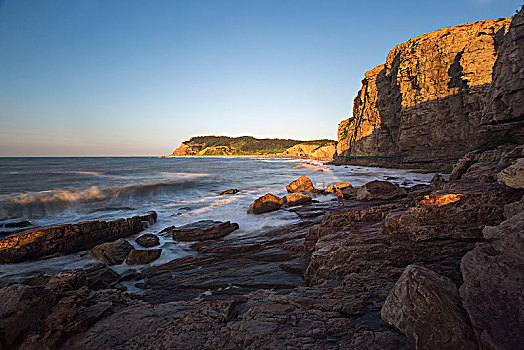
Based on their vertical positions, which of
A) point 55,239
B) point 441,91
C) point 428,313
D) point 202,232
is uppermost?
point 441,91

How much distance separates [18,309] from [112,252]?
372 cm

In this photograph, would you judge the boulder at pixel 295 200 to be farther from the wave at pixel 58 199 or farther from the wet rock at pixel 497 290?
→ the wave at pixel 58 199

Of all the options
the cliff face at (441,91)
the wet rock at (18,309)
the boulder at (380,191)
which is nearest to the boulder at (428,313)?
the wet rock at (18,309)

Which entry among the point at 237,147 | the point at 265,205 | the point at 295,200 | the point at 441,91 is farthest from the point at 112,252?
the point at 237,147

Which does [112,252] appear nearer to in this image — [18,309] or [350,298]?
[18,309]

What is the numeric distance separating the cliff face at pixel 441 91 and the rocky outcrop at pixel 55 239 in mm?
30814

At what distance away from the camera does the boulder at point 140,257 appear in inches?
224

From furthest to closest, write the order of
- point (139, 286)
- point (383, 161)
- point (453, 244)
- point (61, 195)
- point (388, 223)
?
1. point (383, 161)
2. point (61, 195)
3. point (139, 286)
4. point (388, 223)
5. point (453, 244)

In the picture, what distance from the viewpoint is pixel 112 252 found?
5.93 metres

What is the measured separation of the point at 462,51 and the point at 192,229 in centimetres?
3843

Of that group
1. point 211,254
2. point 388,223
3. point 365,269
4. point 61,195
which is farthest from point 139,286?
point 61,195

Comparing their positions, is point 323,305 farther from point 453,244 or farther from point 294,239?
point 294,239

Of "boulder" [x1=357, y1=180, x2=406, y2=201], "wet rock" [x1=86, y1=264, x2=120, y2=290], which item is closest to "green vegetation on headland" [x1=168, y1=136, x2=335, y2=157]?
"boulder" [x1=357, y1=180, x2=406, y2=201]

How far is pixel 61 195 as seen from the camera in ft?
52.4
